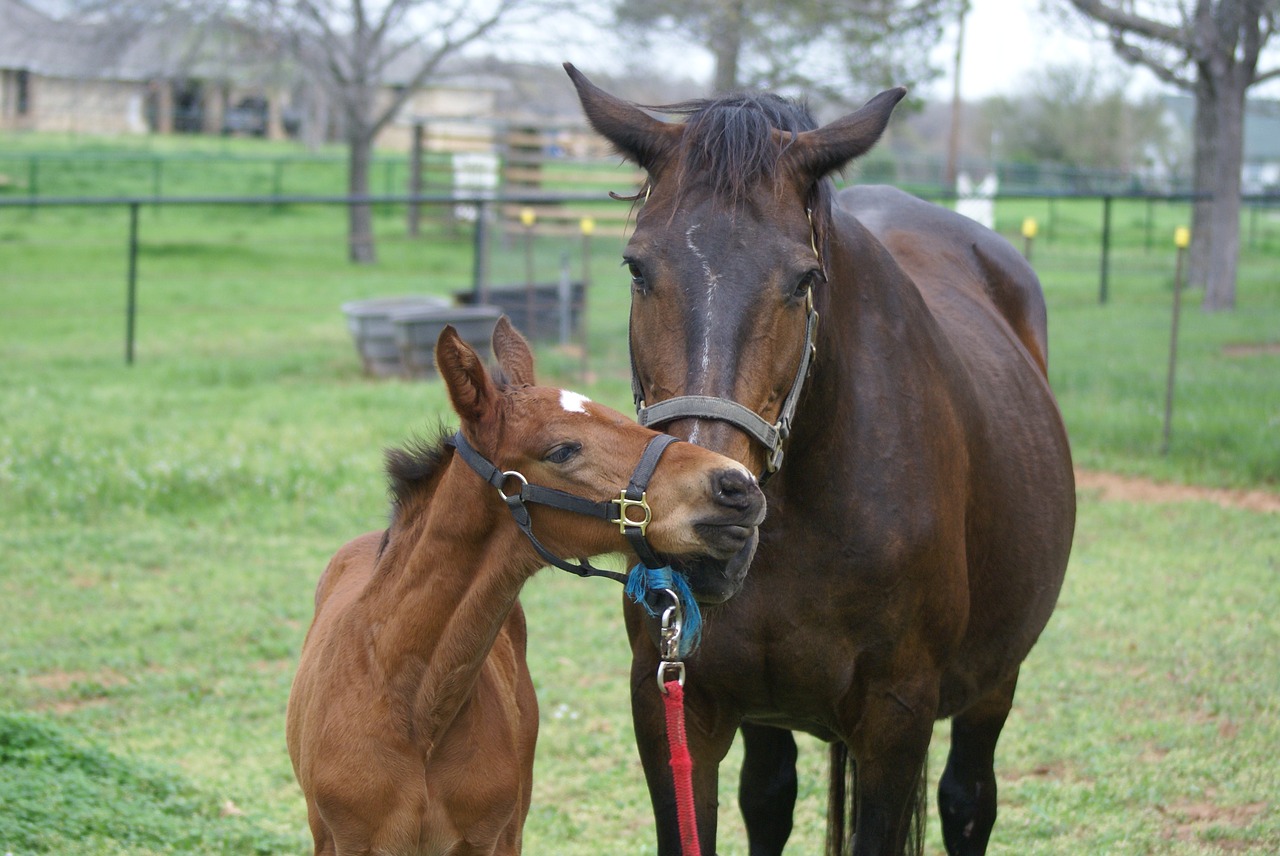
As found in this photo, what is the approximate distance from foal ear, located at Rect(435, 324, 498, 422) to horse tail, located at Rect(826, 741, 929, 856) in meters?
1.45

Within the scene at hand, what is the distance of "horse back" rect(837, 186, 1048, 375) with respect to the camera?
13.6 feet

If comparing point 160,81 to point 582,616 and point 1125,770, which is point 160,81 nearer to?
point 582,616

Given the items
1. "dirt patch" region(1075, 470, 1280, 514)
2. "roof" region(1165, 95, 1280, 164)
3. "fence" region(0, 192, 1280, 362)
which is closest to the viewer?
"dirt patch" region(1075, 470, 1280, 514)

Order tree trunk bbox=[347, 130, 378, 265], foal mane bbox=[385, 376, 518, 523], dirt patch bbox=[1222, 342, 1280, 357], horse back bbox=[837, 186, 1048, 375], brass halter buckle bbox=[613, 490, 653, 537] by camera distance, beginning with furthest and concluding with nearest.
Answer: tree trunk bbox=[347, 130, 378, 265]
dirt patch bbox=[1222, 342, 1280, 357]
horse back bbox=[837, 186, 1048, 375]
foal mane bbox=[385, 376, 518, 523]
brass halter buckle bbox=[613, 490, 653, 537]

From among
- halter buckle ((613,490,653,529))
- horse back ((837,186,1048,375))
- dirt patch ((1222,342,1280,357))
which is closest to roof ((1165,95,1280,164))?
dirt patch ((1222,342,1280,357))

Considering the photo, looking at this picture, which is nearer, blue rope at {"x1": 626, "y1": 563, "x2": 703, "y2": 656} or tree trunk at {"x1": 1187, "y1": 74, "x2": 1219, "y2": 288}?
blue rope at {"x1": 626, "y1": 563, "x2": 703, "y2": 656}

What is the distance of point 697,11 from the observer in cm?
2081

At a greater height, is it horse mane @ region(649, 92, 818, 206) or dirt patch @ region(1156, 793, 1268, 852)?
horse mane @ region(649, 92, 818, 206)

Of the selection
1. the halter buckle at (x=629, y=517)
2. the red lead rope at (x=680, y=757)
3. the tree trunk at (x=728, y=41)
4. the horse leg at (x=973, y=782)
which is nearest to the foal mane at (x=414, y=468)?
the halter buckle at (x=629, y=517)

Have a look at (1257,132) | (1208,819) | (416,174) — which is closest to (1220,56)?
(1208,819)

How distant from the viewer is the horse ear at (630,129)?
2.54 m

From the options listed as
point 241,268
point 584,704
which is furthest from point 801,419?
point 241,268

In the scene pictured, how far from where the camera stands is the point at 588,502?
2.24m

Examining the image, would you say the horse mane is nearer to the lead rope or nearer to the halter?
the halter
